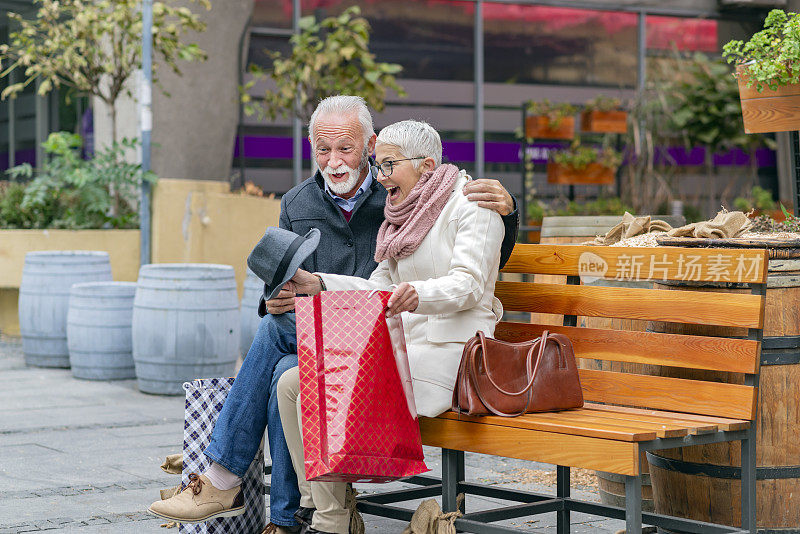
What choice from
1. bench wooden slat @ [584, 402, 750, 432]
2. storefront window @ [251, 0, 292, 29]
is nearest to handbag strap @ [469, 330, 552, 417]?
bench wooden slat @ [584, 402, 750, 432]

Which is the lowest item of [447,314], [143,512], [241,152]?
[143,512]

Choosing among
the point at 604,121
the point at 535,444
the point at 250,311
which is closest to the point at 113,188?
the point at 250,311

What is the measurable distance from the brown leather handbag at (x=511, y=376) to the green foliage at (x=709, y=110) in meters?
9.80

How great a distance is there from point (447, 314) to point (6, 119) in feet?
33.8

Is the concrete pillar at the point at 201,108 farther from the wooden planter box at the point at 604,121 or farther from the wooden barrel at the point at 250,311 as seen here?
the wooden planter box at the point at 604,121

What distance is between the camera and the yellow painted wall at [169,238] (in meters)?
10.1

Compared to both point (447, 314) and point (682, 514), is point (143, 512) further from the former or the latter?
point (682, 514)

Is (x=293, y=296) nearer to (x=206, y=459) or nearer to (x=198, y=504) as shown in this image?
(x=206, y=459)

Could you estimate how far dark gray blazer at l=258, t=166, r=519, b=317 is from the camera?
4.33m

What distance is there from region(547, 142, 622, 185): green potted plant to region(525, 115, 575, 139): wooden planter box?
17 centimetres

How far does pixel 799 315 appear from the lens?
3668mm

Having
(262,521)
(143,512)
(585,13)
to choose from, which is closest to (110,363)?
(143,512)

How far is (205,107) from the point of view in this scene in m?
11.5

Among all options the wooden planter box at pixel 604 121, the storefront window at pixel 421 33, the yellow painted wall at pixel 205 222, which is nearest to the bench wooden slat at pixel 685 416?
the yellow painted wall at pixel 205 222
